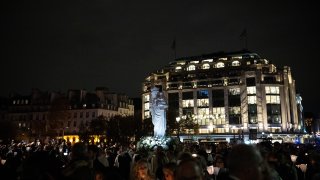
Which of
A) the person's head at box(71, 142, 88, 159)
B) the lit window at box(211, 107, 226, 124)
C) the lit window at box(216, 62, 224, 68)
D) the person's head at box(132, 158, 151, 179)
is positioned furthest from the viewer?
the lit window at box(216, 62, 224, 68)

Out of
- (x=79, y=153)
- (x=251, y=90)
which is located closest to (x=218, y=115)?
(x=251, y=90)

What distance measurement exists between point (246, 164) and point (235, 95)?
383 ft

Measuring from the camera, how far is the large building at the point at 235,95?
372ft

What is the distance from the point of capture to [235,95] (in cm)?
11769

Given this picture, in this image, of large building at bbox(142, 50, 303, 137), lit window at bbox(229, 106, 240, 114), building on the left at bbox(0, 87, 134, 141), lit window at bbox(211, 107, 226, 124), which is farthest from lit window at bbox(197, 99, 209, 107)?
building on the left at bbox(0, 87, 134, 141)

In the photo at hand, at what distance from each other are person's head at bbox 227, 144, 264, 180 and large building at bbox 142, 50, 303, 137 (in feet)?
349

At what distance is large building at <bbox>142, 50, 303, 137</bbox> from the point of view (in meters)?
113

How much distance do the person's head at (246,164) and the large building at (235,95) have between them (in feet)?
349

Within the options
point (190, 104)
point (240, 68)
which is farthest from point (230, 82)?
point (190, 104)

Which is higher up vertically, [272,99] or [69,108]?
[272,99]

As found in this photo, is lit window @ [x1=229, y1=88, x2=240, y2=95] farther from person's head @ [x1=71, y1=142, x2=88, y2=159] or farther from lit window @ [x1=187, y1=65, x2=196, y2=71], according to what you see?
person's head @ [x1=71, y1=142, x2=88, y2=159]

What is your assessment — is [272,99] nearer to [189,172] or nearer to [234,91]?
[234,91]

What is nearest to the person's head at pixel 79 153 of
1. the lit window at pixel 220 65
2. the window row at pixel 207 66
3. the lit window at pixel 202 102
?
the lit window at pixel 202 102

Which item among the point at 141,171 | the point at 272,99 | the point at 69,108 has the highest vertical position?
the point at 272,99
